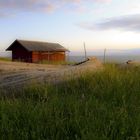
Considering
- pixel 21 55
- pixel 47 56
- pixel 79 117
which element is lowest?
pixel 79 117

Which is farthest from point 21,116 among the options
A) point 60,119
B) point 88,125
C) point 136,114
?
point 136,114

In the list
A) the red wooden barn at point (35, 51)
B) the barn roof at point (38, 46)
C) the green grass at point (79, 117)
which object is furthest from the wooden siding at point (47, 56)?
the green grass at point (79, 117)

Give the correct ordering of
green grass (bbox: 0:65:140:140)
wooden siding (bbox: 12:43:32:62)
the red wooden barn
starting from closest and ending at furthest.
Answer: green grass (bbox: 0:65:140:140) < the red wooden barn < wooden siding (bbox: 12:43:32:62)

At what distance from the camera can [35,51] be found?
31.5 meters

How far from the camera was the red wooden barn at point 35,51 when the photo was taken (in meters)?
31.4

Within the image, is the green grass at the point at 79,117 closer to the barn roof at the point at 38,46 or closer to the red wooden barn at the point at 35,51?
the red wooden barn at the point at 35,51

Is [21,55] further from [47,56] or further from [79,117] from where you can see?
[79,117]

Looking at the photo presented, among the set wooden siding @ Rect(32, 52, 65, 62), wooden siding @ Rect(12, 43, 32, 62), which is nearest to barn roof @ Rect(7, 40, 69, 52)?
wooden siding @ Rect(32, 52, 65, 62)

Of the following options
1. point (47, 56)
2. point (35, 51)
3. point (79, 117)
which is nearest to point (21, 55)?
Result: point (35, 51)

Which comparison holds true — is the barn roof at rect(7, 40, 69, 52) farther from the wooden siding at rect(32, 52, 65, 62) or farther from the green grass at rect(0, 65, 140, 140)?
the green grass at rect(0, 65, 140, 140)

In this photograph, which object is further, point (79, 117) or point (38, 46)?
point (38, 46)

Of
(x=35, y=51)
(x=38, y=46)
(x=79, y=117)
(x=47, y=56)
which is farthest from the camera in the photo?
(x=47, y=56)

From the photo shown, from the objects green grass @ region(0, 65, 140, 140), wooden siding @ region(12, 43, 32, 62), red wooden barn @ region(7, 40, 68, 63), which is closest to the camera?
green grass @ region(0, 65, 140, 140)

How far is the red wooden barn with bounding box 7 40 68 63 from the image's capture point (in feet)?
103
